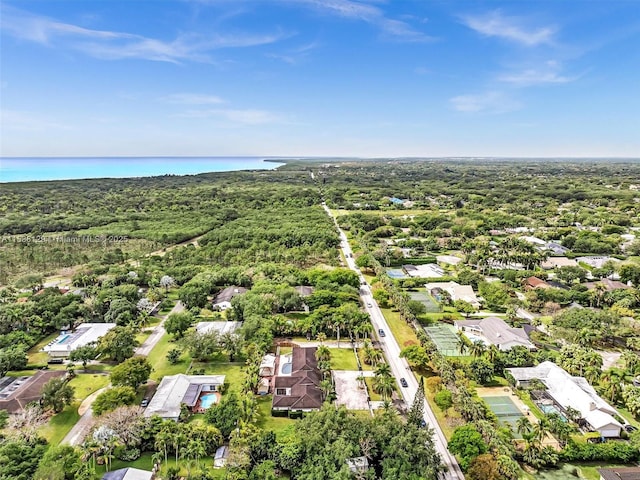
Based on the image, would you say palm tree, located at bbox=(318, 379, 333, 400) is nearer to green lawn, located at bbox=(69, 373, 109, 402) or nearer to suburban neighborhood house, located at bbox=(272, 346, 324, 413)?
suburban neighborhood house, located at bbox=(272, 346, 324, 413)

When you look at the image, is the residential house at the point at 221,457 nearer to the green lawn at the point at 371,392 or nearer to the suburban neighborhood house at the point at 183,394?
the suburban neighborhood house at the point at 183,394

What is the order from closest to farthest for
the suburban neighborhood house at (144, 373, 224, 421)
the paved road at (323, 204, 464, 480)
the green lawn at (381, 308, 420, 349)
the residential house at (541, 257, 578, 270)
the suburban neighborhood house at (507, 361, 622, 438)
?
1. the paved road at (323, 204, 464, 480)
2. the suburban neighborhood house at (507, 361, 622, 438)
3. the suburban neighborhood house at (144, 373, 224, 421)
4. the green lawn at (381, 308, 420, 349)
5. the residential house at (541, 257, 578, 270)

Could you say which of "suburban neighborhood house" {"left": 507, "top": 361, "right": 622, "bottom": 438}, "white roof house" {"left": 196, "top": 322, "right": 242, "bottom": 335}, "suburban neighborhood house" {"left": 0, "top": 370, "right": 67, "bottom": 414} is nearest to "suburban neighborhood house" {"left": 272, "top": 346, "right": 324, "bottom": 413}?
"white roof house" {"left": 196, "top": 322, "right": 242, "bottom": 335}

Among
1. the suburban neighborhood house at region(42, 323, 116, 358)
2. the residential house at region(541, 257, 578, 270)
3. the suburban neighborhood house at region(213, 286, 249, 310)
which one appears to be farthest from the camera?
the residential house at region(541, 257, 578, 270)

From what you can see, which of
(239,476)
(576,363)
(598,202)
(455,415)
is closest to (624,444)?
(576,363)

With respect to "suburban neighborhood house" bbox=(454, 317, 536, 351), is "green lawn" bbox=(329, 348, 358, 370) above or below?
below

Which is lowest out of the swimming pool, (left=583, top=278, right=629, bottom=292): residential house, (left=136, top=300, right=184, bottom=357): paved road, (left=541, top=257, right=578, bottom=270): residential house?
(left=136, top=300, right=184, bottom=357): paved road

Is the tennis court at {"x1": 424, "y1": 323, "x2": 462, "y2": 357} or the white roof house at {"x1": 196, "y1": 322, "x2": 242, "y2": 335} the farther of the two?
the white roof house at {"x1": 196, "y1": 322, "x2": 242, "y2": 335}

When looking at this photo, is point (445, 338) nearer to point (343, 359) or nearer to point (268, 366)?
point (343, 359)
